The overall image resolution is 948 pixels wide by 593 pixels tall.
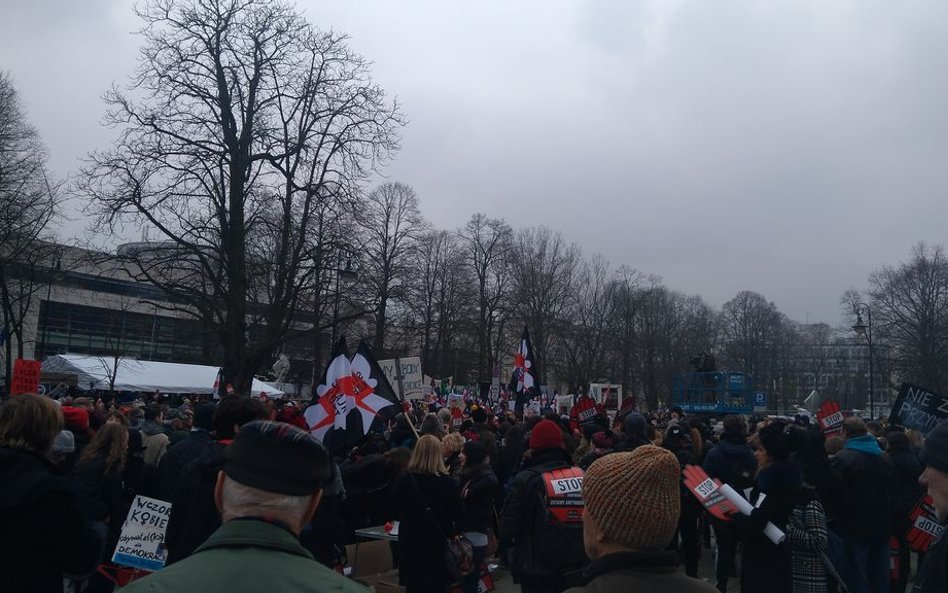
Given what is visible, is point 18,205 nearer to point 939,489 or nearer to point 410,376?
point 410,376

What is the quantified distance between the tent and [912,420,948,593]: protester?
30206 mm

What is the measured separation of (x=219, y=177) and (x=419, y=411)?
8897 mm

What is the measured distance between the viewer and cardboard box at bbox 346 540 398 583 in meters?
9.28

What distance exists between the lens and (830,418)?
38.3ft

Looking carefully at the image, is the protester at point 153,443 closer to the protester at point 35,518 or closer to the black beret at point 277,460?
the protester at point 35,518

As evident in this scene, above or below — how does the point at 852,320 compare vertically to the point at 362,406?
above

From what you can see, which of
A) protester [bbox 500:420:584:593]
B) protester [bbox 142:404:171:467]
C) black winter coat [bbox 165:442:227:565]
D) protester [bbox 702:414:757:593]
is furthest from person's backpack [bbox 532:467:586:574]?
protester [bbox 142:404:171:467]

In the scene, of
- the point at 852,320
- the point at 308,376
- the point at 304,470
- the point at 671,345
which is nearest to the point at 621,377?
Result: the point at 671,345

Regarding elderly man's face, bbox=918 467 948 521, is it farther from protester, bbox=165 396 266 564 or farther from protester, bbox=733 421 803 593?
protester, bbox=165 396 266 564

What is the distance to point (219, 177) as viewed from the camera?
2355cm

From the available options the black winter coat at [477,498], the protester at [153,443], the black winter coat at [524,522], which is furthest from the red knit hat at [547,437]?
the protester at [153,443]

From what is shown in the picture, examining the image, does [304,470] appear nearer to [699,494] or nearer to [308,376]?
[699,494]

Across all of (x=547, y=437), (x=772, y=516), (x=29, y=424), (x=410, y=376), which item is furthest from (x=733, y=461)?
(x=410, y=376)

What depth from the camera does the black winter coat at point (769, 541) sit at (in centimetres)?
574
